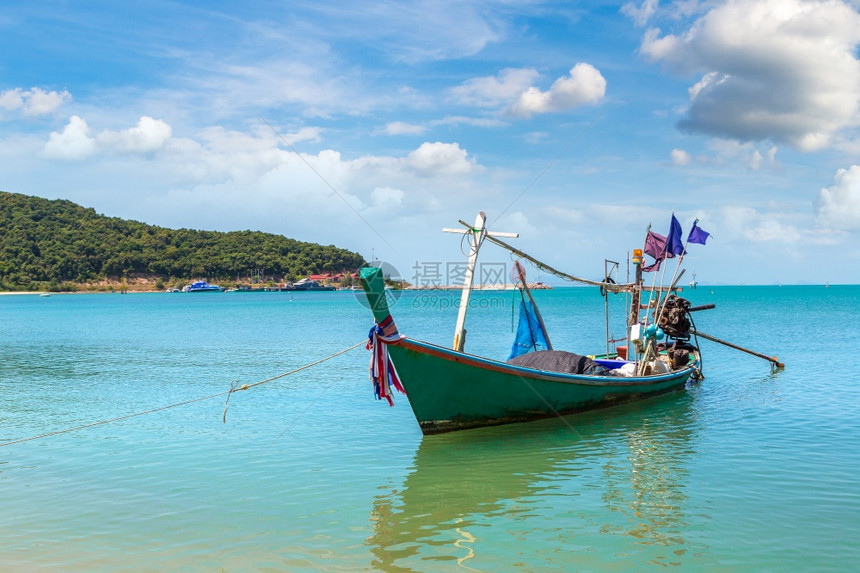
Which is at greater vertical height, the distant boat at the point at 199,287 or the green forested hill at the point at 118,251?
the green forested hill at the point at 118,251

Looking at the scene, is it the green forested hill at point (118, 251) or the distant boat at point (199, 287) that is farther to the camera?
the distant boat at point (199, 287)

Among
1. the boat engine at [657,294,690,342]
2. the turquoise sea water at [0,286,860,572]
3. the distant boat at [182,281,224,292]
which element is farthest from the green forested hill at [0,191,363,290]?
the boat engine at [657,294,690,342]

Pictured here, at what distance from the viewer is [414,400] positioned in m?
11.8

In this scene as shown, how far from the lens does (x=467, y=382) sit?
39.3 ft

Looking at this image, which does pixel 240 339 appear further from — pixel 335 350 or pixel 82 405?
pixel 82 405

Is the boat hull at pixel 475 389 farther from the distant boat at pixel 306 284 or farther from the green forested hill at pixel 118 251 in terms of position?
the distant boat at pixel 306 284

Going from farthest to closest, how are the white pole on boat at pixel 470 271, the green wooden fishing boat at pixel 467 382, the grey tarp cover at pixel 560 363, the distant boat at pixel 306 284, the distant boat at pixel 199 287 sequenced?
the distant boat at pixel 306 284
the distant boat at pixel 199 287
the grey tarp cover at pixel 560 363
the white pole on boat at pixel 470 271
the green wooden fishing boat at pixel 467 382

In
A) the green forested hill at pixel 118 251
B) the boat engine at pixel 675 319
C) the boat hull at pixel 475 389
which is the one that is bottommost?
the boat hull at pixel 475 389

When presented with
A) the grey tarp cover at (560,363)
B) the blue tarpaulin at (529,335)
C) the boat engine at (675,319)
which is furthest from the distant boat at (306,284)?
the grey tarp cover at (560,363)

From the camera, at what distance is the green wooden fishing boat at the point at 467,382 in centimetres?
1109

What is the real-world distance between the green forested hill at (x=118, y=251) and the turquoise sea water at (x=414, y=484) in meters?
136

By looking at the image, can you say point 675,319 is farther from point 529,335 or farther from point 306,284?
point 306,284

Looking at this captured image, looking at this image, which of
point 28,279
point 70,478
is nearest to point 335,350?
point 70,478

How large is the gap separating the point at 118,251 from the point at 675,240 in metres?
152
